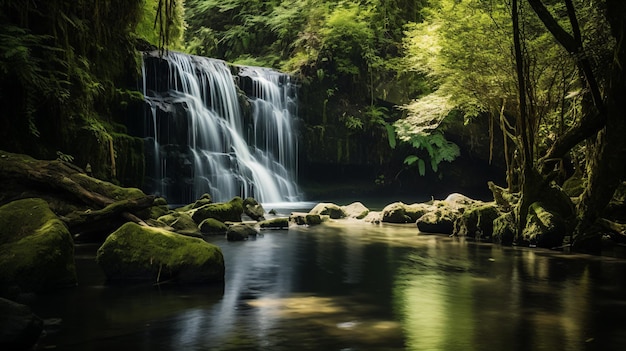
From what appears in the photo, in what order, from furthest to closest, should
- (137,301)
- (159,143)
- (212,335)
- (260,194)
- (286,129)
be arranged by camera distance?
1. (286,129)
2. (260,194)
3. (159,143)
4. (137,301)
5. (212,335)

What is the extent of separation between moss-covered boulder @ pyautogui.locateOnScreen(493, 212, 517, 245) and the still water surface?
1.78m

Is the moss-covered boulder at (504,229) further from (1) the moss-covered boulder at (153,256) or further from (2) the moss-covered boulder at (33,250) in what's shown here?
(2) the moss-covered boulder at (33,250)

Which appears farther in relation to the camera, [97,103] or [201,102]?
[201,102]

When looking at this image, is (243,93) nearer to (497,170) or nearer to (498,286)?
(497,170)

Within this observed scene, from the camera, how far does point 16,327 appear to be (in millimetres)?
5086

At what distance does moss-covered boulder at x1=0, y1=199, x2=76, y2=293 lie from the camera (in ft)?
23.9

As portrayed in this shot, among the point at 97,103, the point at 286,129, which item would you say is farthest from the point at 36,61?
the point at 286,129

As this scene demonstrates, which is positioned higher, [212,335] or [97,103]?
[97,103]

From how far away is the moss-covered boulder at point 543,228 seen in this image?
12.4 m

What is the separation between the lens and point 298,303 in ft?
24.3

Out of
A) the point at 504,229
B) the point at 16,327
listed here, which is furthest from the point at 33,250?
the point at 504,229

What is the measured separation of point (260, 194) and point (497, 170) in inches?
553

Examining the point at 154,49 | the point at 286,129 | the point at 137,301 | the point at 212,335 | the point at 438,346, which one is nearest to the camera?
the point at 438,346

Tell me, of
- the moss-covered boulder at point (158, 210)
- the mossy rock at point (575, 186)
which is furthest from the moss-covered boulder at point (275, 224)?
the mossy rock at point (575, 186)
